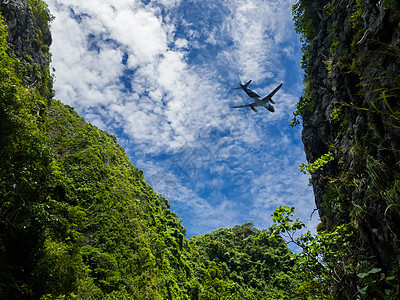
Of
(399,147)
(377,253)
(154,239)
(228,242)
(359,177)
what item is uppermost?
(228,242)

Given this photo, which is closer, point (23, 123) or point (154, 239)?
point (23, 123)

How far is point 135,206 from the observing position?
98.8ft

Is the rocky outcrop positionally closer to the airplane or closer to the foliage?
the airplane

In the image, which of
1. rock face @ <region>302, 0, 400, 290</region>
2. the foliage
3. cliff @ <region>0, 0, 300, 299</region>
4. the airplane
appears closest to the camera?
rock face @ <region>302, 0, 400, 290</region>

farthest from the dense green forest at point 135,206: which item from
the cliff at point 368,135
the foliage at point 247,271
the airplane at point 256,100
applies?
the airplane at point 256,100

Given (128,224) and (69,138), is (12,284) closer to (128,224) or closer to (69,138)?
(128,224)

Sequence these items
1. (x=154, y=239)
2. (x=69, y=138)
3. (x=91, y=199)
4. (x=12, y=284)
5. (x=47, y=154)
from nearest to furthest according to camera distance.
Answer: (x=12, y=284)
(x=47, y=154)
(x=91, y=199)
(x=154, y=239)
(x=69, y=138)

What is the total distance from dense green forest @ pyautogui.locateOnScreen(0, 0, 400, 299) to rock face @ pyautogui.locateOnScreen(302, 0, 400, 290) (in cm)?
4

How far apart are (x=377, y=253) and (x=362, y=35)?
5.45 metres

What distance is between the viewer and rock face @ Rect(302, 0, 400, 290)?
4117 millimetres

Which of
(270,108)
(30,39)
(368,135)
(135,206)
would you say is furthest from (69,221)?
(368,135)

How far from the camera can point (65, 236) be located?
1686 cm

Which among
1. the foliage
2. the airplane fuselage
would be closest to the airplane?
the airplane fuselage

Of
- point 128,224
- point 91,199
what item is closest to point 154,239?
point 128,224
